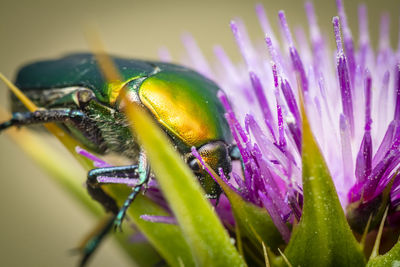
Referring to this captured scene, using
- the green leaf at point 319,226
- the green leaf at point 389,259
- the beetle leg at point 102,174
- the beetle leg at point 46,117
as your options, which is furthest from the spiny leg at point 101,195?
the green leaf at point 389,259

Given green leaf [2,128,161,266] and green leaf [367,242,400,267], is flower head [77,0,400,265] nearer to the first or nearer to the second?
green leaf [367,242,400,267]

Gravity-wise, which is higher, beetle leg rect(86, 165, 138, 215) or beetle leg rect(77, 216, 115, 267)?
beetle leg rect(86, 165, 138, 215)

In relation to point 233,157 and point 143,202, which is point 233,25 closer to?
point 233,157

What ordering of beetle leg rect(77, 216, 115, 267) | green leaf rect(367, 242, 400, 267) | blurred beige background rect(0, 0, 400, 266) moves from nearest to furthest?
1. green leaf rect(367, 242, 400, 267)
2. beetle leg rect(77, 216, 115, 267)
3. blurred beige background rect(0, 0, 400, 266)

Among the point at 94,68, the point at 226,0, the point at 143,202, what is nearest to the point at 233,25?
the point at 94,68

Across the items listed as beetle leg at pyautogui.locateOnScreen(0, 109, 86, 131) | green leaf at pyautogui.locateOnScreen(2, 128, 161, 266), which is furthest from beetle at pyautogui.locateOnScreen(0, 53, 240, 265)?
green leaf at pyautogui.locateOnScreen(2, 128, 161, 266)

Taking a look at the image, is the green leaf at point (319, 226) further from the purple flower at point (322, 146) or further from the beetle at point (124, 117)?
the beetle at point (124, 117)
